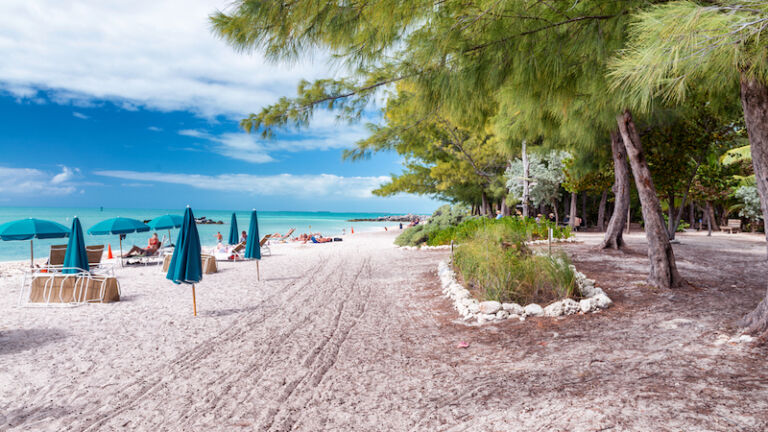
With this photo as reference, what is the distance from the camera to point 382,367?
12.6 feet

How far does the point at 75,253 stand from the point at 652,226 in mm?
10377

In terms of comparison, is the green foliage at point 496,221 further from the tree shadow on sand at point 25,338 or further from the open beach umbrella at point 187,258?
the tree shadow on sand at point 25,338

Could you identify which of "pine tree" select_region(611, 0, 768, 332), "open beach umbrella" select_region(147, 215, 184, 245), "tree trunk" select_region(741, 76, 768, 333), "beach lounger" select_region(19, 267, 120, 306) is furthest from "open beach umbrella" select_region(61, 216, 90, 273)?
"tree trunk" select_region(741, 76, 768, 333)

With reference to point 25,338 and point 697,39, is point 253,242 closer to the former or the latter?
point 25,338

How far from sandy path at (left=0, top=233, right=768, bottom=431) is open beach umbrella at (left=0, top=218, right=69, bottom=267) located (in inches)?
122

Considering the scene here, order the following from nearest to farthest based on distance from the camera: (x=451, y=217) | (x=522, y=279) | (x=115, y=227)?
(x=522, y=279), (x=115, y=227), (x=451, y=217)

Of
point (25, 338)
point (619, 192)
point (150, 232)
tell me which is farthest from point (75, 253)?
point (150, 232)

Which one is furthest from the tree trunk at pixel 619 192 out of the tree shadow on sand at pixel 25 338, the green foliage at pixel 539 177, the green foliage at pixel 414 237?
the tree shadow on sand at pixel 25 338

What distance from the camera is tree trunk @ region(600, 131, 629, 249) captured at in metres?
9.54

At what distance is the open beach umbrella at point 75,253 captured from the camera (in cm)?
718

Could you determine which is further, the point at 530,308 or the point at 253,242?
the point at 253,242

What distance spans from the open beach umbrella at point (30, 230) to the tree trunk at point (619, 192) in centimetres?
1407

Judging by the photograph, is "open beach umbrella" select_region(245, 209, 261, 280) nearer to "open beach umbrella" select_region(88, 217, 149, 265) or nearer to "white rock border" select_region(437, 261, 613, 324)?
"open beach umbrella" select_region(88, 217, 149, 265)

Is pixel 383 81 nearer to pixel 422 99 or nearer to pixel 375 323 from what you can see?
pixel 422 99
